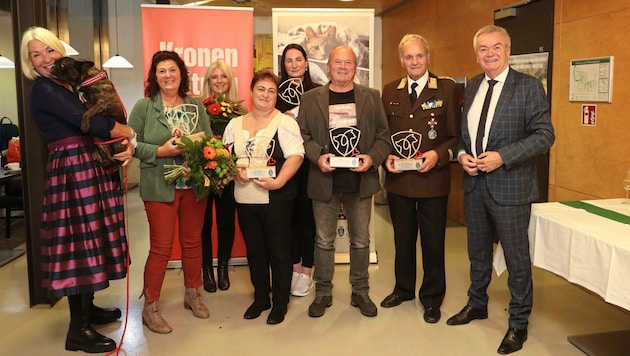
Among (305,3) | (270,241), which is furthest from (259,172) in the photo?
(305,3)

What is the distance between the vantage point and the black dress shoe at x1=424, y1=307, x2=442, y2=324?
3408 millimetres

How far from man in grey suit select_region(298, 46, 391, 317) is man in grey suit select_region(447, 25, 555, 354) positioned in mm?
540

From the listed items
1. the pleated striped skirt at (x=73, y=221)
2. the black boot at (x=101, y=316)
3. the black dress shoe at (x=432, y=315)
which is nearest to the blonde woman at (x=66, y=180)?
the pleated striped skirt at (x=73, y=221)

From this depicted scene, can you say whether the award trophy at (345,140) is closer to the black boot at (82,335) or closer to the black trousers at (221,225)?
the black trousers at (221,225)

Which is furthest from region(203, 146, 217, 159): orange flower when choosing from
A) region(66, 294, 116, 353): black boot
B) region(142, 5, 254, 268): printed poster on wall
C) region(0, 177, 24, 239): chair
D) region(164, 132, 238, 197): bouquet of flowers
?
region(0, 177, 24, 239): chair

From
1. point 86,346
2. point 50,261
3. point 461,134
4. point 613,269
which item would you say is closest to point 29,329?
point 86,346

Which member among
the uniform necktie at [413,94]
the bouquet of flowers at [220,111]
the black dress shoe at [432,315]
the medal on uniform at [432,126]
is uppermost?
the uniform necktie at [413,94]

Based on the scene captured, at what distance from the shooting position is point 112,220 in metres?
2.96

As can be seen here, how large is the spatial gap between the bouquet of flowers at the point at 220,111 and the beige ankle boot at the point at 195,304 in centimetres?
110

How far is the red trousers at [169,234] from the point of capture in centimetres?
323

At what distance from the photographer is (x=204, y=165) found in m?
3.09

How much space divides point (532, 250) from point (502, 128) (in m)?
0.68

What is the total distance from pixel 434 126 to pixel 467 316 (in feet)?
3.85

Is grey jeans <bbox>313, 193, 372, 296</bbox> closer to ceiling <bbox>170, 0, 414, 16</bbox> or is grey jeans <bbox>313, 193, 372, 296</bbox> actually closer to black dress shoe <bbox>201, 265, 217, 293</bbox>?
black dress shoe <bbox>201, 265, 217, 293</bbox>
